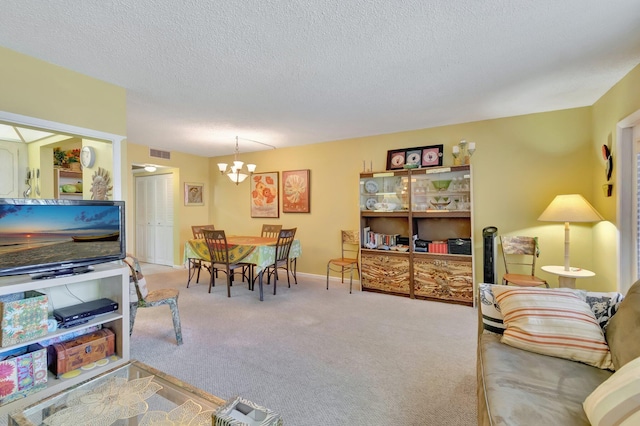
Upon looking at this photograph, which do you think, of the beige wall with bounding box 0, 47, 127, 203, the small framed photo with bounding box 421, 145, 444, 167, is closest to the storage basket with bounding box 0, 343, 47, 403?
the beige wall with bounding box 0, 47, 127, 203

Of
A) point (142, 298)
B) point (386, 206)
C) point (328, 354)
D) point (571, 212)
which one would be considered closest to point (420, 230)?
point (386, 206)

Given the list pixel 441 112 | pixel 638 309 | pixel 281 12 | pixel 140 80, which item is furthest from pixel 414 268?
pixel 140 80

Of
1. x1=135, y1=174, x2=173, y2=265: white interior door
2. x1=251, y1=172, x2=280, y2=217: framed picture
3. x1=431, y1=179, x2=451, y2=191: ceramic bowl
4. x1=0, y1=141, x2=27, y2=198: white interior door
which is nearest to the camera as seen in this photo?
x1=0, y1=141, x2=27, y2=198: white interior door

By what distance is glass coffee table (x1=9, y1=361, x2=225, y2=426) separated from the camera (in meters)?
1.28

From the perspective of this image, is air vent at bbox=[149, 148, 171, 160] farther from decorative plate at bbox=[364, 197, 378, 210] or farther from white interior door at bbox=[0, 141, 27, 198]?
decorative plate at bbox=[364, 197, 378, 210]

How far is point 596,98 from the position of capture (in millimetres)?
3176

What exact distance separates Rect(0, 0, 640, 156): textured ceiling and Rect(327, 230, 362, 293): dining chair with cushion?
6.54ft

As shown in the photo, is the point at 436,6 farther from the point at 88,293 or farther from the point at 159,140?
the point at 159,140

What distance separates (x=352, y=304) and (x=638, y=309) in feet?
9.10

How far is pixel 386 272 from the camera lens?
14.0 feet

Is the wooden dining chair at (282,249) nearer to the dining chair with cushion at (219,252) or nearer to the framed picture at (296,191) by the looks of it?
the dining chair with cushion at (219,252)

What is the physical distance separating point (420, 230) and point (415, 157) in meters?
1.08

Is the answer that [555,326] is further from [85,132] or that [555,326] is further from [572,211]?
[85,132]

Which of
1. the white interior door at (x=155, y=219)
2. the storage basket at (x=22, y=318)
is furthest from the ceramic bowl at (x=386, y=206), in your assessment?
the white interior door at (x=155, y=219)
